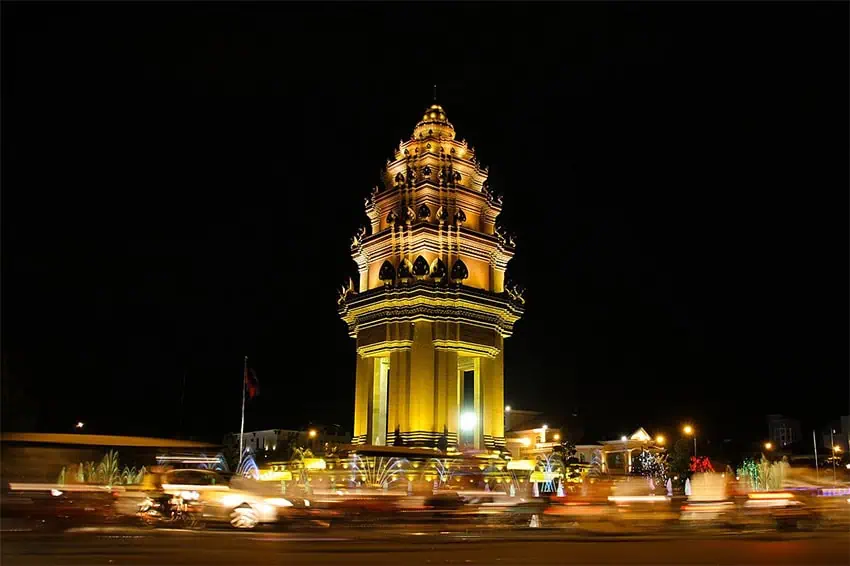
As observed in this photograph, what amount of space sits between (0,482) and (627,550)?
1451 cm

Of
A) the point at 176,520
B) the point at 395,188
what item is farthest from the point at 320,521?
the point at 395,188

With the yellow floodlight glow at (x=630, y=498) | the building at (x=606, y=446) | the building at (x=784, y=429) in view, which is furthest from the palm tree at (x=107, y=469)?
the building at (x=784, y=429)

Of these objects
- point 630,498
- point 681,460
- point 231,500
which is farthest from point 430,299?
point 681,460

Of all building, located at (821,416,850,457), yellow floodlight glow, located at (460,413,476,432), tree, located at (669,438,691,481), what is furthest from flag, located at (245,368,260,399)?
building, located at (821,416,850,457)

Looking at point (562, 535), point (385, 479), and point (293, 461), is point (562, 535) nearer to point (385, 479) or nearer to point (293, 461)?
point (385, 479)

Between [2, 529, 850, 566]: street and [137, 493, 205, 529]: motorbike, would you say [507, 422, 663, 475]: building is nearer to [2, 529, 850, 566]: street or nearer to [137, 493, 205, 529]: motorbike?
[137, 493, 205, 529]: motorbike

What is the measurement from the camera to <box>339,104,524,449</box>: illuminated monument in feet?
143

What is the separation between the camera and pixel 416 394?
141ft

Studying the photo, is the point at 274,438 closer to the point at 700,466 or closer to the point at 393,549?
the point at 700,466

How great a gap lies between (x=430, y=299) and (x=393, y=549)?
28.2 m

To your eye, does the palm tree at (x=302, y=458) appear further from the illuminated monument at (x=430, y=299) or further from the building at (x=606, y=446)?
the building at (x=606, y=446)

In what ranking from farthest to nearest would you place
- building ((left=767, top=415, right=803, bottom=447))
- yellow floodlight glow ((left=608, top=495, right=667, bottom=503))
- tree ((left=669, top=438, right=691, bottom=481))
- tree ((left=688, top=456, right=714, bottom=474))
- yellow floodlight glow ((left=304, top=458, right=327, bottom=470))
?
building ((left=767, top=415, right=803, bottom=447)) < tree ((left=669, top=438, right=691, bottom=481)) < tree ((left=688, top=456, right=714, bottom=474)) < yellow floodlight glow ((left=304, top=458, right=327, bottom=470)) < yellow floodlight glow ((left=608, top=495, right=667, bottom=503))

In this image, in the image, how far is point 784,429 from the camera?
86500 millimetres

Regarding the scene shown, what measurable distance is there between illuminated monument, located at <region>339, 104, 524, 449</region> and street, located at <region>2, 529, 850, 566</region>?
23.3 m
